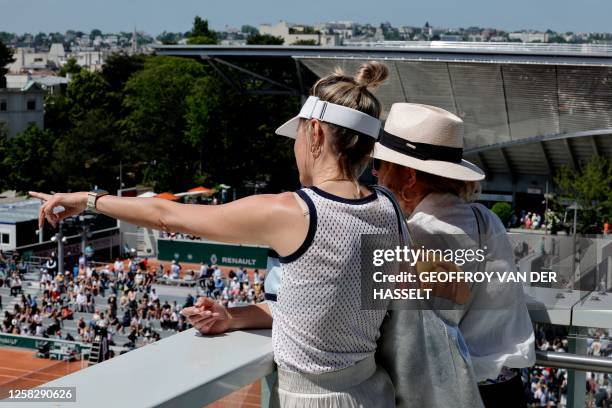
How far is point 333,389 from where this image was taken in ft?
6.66

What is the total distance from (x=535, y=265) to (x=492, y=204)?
1473 inches

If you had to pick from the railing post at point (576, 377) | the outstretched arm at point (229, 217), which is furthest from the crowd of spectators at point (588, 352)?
the outstretched arm at point (229, 217)

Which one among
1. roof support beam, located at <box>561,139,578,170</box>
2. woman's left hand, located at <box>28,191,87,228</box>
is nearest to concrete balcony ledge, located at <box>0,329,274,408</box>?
woman's left hand, located at <box>28,191,87,228</box>

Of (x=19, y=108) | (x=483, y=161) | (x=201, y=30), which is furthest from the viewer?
(x=201, y=30)

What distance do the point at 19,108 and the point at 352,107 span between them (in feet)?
186

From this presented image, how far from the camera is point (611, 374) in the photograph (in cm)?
254

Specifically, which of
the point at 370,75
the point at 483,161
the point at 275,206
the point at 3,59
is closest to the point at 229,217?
the point at 275,206

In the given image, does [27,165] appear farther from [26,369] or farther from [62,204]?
[62,204]

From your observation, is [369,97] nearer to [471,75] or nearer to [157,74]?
[471,75]

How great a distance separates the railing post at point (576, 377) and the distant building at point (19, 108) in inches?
2191

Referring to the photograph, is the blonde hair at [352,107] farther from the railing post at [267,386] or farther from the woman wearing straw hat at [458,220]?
the railing post at [267,386]

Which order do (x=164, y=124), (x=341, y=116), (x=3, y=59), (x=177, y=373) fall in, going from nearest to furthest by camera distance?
(x=177, y=373)
(x=341, y=116)
(x=164, y=124)
(x=3, y=59)

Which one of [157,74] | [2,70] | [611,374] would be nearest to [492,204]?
[157,74]

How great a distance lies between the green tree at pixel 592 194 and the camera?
31.1 m
